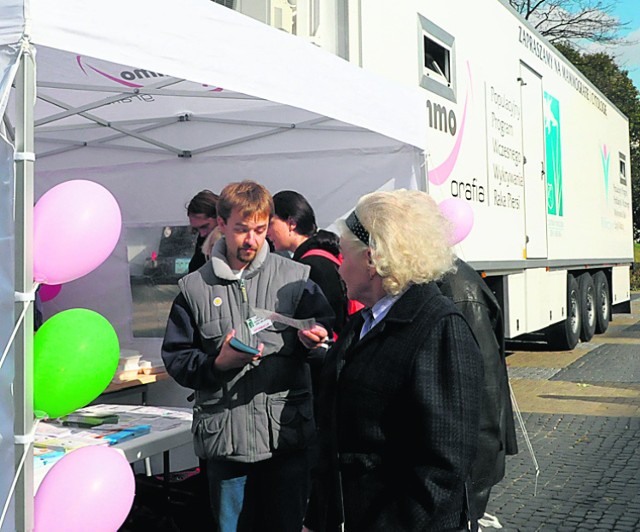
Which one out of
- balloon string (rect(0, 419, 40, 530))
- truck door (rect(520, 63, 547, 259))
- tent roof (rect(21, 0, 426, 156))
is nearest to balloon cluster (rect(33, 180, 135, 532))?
balloon string (rect(0, 419, 40, 530))

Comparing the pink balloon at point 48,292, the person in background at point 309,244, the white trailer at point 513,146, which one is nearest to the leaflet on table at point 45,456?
the person in background at point 309,244

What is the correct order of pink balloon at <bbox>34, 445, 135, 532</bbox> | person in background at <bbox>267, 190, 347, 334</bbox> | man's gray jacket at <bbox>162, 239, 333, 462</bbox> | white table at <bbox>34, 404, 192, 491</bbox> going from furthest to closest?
1. person in background at <bbox>267, 190, 347, 334</bbox>
2. white table at <bbox>34, 404, 192, 491</bbox>
3. man's gray jacket at <bbox>162, 239, 333, 462</bbox>
4. pink balloon at <bbox>34, 445, 135, 532</bbox>

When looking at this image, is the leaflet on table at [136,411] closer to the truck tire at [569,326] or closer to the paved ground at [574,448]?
the paved ground at [574,448]

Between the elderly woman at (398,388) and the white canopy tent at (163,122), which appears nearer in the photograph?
the elderly woman at (398,388)

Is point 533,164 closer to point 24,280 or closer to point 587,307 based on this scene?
point 587,307

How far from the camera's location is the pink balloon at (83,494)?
2.31m

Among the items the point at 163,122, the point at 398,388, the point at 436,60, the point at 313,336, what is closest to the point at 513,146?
the point at 436,60

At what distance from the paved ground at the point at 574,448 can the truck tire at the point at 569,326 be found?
18.4 inches

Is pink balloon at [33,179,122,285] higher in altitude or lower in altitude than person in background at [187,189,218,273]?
lower

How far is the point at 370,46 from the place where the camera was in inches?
203

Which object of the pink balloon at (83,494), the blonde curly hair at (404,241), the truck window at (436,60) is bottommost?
the pink balloon at (83,494)

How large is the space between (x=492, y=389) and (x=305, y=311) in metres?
0.75

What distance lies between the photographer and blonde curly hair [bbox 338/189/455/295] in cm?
208

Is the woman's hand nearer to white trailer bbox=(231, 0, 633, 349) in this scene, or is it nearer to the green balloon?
the green balloon
